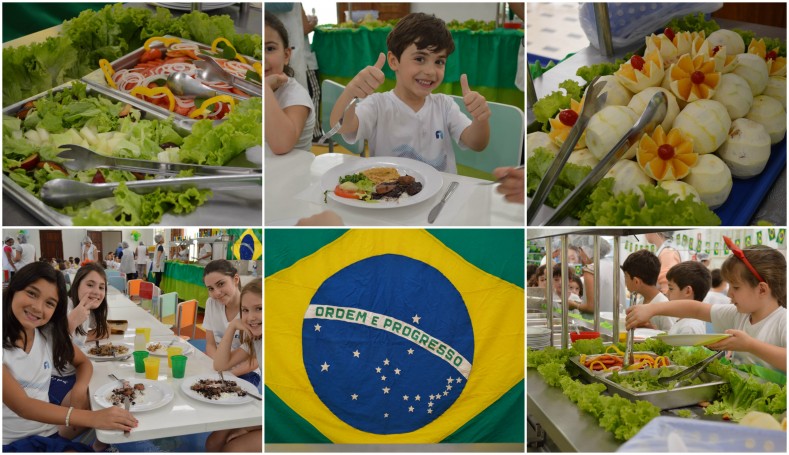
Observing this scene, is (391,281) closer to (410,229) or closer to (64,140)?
(410,229)

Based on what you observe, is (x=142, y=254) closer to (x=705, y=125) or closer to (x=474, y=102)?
(x=474, y=102)

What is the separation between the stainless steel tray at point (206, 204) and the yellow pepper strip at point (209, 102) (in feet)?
0.19

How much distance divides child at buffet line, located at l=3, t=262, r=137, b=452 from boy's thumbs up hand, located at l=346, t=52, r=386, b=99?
3.40ft

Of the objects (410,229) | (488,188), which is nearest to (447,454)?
(410,229)

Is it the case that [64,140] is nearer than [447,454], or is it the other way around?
[64,140]

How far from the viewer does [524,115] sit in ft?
5.90

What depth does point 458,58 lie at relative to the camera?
173 centimetres

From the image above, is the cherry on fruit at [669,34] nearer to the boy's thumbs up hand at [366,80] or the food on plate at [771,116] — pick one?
the food on plate at [771,116]

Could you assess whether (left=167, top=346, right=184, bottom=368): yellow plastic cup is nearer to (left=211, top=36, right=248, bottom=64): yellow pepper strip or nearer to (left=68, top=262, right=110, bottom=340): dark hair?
(left=68, top=262, right=110, bottom=340): dark hair

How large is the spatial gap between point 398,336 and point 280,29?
1004 millimetres

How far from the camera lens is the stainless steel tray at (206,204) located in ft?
5.34

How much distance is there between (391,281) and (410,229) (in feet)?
0.59

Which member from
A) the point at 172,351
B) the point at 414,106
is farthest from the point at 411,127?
the point at 172,351

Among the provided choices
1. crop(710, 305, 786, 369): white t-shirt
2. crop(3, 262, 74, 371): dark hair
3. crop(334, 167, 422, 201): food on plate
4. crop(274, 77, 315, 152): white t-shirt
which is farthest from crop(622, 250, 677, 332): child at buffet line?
crop(3, 262, 74, 371): dark hair
